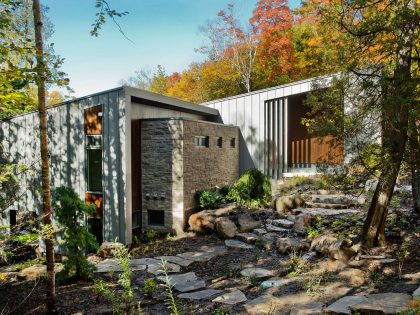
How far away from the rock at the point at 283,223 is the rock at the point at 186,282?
3.49 m

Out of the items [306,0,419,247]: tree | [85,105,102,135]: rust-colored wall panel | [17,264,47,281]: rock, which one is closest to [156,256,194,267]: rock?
[17,264,47,281]: rock

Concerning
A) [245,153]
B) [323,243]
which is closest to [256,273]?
[323,243]

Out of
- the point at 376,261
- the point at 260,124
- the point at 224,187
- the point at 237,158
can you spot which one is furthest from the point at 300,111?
the point at 376,261

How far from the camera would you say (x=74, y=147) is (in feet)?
36.6

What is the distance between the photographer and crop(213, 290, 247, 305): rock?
5.54 meters

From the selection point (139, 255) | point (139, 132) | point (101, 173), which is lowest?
point (139, 255)

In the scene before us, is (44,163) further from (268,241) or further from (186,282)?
(268,241)

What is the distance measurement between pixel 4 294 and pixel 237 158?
34.4 feet

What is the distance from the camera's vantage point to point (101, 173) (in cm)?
1062

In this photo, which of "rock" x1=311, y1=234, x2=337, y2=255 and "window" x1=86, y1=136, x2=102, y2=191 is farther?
"window" x1=86, y1=136, x2=102, y2=191

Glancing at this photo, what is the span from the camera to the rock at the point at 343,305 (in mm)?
4474

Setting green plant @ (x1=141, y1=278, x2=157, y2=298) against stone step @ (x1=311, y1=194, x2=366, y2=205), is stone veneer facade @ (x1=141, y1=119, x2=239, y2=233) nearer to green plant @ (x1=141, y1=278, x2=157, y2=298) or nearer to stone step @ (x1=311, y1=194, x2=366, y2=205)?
stone step @ (x1=311, y1=194, x2=366, y2=205)

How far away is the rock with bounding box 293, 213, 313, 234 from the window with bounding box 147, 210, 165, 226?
4269mm

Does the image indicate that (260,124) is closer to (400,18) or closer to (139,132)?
(139,132)
